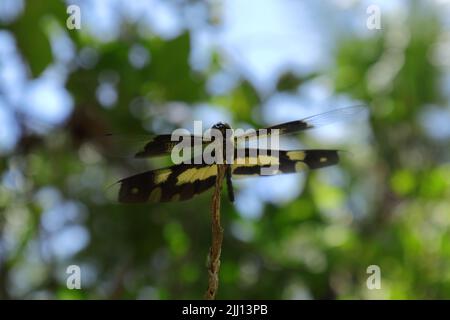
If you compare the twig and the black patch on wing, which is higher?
the black patch on wing

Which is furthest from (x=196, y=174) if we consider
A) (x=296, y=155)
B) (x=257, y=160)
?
(x=296, y=155)

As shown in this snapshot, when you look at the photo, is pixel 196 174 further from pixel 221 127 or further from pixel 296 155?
pixel 296 155

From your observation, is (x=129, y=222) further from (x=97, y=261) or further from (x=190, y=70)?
(x=190, y=70)

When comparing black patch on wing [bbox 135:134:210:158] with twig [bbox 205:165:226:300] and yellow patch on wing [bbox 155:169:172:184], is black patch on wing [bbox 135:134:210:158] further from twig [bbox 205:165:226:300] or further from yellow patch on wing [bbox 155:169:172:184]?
twig [bbox 205:165:226:300]

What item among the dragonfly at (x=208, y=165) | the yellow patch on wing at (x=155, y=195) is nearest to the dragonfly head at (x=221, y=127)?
the dragonfly at (x=208, y=165)

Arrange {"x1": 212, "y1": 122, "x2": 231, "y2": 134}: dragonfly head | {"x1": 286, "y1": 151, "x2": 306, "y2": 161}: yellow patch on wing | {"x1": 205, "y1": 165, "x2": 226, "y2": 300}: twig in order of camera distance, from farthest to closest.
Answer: {"x1": 286, "y1": 151, "x2": 306, "y2": 161}: yellow patch on wing
{"x1": 212, "y1": 122, "x2": 231, "y2": 134}: dragonfly head
{"x1": 205, "y1": 165, "x2": 226, "y2": 300}: twig

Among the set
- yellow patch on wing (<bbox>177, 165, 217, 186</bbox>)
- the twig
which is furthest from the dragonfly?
the twig
